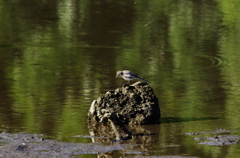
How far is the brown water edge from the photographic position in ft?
25.8

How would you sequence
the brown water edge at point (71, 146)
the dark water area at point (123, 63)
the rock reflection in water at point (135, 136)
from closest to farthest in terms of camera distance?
the brown water edge at point (71, 146) → the rock reflection in water at point (135, 136) → the dark water area at point (123, 63)

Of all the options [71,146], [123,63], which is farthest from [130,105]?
[123,63]

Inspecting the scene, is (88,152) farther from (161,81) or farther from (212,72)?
(212,72)

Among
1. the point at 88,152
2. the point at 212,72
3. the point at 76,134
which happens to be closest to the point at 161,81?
the point at 212,72

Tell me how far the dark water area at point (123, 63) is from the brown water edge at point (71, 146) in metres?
0.09

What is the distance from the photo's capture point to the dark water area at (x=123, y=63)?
31.8 feet

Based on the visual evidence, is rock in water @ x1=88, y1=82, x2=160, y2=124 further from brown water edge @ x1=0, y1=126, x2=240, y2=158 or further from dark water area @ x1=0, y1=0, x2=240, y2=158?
brown water edge @ x1=0, y1=126, x2=240, y2=158

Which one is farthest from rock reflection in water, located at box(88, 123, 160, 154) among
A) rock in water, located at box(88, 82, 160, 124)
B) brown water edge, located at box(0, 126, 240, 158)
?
rock in water, located at box(88, 82, 160, 124)

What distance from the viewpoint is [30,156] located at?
7664 millimetres

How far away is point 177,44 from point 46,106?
26.6 feet

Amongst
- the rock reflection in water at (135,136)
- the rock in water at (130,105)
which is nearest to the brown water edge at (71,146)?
the rock reflection in water at (135,136)

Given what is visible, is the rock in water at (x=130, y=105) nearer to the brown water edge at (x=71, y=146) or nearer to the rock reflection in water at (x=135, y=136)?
the rock reflection in water at (x=135, y=136)

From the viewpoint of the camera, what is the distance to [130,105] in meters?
9.80

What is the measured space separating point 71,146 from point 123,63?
7590mm
